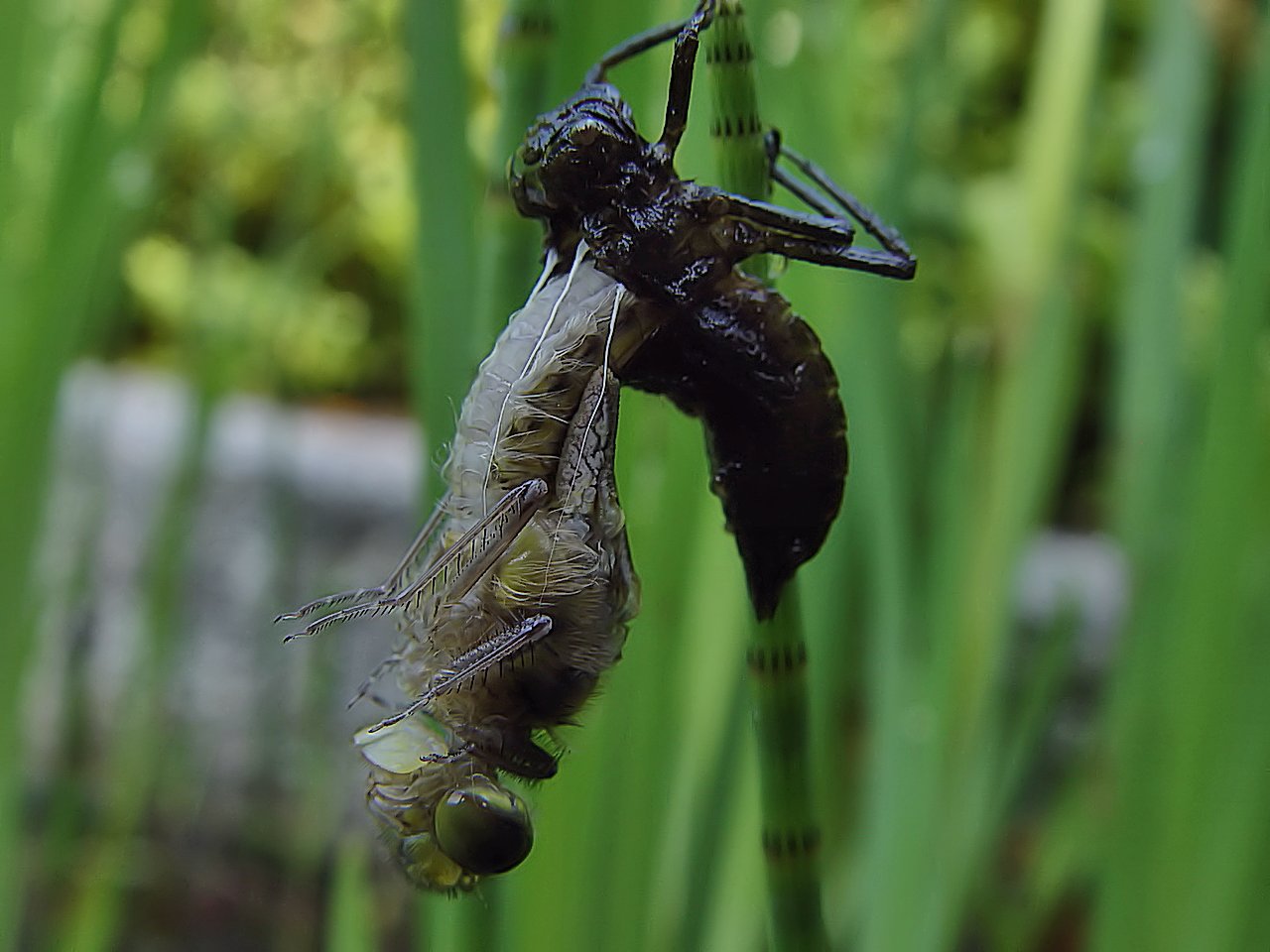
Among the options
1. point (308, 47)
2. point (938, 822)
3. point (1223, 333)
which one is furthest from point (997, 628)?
point (308, 47)

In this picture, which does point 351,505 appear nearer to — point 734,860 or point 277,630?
point 277,630

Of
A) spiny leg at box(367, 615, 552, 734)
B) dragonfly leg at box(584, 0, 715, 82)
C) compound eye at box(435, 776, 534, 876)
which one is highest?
dragonfly leg at box(584, 0, 715, 82)

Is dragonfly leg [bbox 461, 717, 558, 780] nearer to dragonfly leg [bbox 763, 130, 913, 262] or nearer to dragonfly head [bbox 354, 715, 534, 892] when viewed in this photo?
dragonfly head [bbox 354, 715, 534, 892]

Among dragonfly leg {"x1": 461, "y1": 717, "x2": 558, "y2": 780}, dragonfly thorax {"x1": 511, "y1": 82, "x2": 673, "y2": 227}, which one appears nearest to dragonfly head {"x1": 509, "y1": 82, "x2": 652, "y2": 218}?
dragonfly thorax {"x1": 511, "y1": 82, "x2": 673, "y2": 227}

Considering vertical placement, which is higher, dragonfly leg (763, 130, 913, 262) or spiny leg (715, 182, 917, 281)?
dragonfly leg (763, 130, 913, 262)

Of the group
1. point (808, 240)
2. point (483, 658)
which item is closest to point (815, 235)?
point (808, 240)

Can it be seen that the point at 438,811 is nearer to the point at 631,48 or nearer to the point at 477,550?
the point at 477,550

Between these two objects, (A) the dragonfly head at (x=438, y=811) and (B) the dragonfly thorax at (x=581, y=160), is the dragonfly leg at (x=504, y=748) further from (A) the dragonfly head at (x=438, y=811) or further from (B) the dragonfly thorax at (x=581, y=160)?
(B) the dragonfly thorax at (x=581, y=160)
